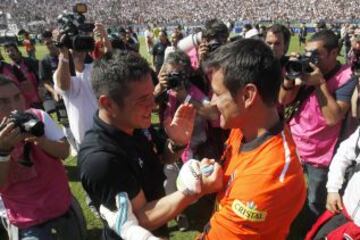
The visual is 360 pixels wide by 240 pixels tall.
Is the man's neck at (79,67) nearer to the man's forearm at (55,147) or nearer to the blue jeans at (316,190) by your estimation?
Answer: the man's forearm at (55,147)

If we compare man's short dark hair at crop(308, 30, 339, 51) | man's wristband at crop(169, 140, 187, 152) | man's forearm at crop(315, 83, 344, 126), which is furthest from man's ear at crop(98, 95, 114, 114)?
man's short dark hair at crop(308, 30, 339, 51)

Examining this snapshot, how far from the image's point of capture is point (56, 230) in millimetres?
3230

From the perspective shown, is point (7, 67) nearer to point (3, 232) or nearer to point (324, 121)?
point (3, 232)

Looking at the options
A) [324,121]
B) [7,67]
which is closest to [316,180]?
[324,121]

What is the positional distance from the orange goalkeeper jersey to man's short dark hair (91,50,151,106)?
30.3 inches

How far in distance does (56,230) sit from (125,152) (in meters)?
1.43

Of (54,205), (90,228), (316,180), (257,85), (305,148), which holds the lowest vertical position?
(90,228)

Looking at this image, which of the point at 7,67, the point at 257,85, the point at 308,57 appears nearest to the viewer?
the point at 257,85

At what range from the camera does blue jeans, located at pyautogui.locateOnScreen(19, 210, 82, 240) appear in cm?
310

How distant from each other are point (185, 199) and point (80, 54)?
3.44 m

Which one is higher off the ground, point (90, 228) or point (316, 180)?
point (316, 180)

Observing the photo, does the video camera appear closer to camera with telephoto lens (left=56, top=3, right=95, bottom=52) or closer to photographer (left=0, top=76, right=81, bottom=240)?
photographer (left=0, top=76, right=81, bottom=240)

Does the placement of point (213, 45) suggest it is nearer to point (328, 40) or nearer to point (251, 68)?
point (328, 40)

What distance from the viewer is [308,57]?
12.3 ft
